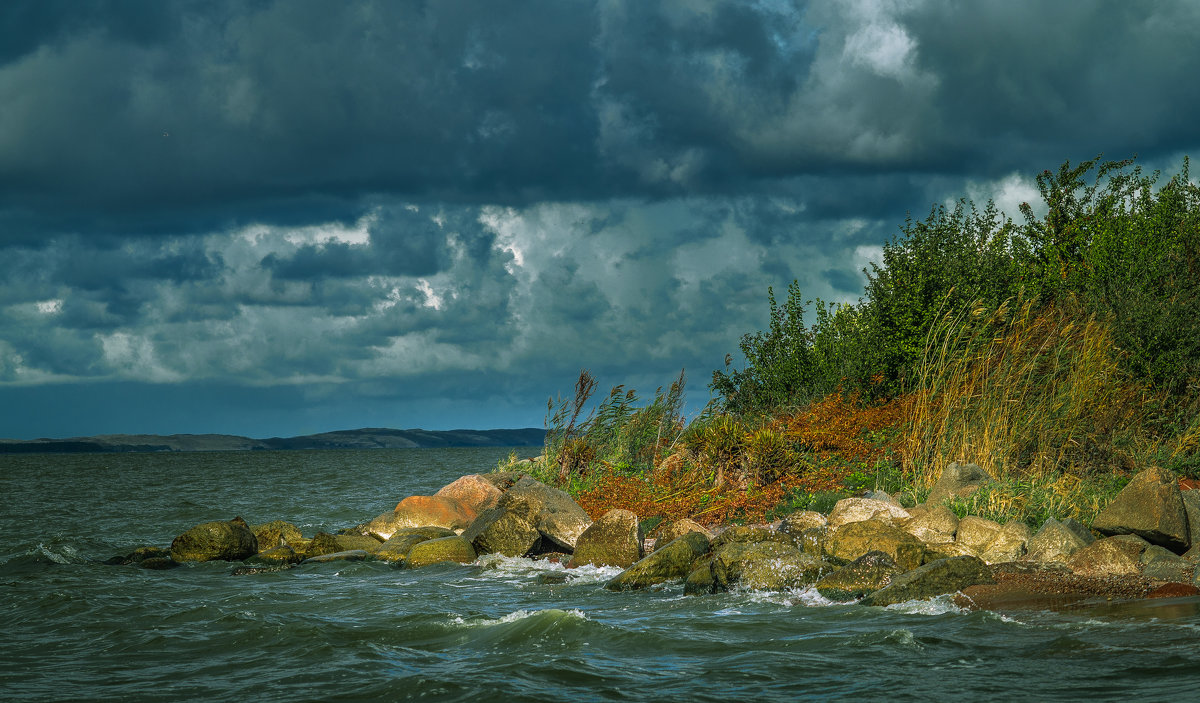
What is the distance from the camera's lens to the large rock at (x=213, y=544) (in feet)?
50.1

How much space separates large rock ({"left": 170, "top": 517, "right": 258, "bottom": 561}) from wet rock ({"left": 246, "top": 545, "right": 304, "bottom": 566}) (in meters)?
0.27

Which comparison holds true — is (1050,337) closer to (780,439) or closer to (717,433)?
(780,439)

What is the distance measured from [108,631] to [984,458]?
38.2 feet

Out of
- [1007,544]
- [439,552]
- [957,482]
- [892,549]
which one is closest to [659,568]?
[892,549]

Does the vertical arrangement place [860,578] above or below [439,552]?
above

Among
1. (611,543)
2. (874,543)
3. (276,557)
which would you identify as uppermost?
(874,543)

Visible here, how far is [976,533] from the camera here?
10.7m

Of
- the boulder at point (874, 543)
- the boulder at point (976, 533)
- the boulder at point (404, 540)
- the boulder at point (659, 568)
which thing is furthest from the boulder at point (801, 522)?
the boulder at point (404, 540)

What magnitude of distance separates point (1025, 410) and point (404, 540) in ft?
34.5

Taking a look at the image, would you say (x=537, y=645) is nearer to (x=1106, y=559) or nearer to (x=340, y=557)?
(x=1106, y=559)

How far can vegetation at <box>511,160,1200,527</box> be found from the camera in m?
13.5

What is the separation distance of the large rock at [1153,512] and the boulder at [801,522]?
11.1ft

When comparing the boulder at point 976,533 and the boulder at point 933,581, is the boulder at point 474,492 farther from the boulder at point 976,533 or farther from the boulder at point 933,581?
the boulder at point 933,581

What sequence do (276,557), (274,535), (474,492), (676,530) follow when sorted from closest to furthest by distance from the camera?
(676,530)
(276,557)
(274,535)
(474,492)
